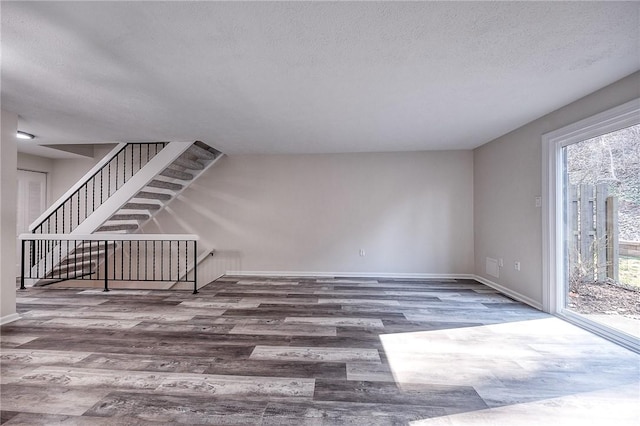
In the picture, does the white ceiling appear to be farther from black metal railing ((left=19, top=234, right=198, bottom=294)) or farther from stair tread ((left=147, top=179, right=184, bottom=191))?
black metal railing ((left=19, top=234, right=198, bottom=294))

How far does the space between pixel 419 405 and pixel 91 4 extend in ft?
9.86

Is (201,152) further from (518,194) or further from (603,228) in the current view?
(603,228)

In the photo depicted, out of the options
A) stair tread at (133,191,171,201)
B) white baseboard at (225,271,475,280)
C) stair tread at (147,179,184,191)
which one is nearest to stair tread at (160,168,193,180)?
stair tread at (147,179,184,191)

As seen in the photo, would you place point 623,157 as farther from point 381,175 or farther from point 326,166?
point 326,166

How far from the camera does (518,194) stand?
12.9 feet

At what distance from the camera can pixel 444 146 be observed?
4.93 metres

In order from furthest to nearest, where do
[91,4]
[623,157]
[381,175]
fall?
[381,175] → [623,157] → [91,4]

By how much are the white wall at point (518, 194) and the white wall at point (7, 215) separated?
19.7 feet

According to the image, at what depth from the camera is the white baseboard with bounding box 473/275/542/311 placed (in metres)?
3.60

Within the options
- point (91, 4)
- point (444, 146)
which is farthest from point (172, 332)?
point (444, 146)

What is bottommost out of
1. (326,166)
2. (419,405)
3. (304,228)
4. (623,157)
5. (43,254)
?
(419,405)

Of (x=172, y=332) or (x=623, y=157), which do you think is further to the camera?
(x=172, y=332)

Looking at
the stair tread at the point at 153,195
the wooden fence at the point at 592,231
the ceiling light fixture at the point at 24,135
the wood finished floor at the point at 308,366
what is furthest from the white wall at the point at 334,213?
the ceiling light fixture at the point at 24,135

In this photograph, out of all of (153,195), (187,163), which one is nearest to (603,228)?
(187,163)
